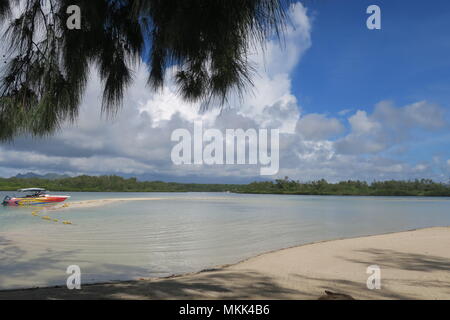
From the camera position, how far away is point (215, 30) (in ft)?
6.64

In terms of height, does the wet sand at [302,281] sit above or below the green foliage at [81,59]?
below

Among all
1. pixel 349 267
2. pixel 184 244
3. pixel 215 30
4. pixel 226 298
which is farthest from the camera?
pixel 184 244

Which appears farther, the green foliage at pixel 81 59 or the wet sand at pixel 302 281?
the wet sand at pixel 302 281

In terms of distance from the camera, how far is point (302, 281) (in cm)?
448

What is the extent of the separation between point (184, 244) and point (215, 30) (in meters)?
8.65

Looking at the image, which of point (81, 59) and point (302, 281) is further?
point (302, 281)

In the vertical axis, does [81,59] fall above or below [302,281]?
above

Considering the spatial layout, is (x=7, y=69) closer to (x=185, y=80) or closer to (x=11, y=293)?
(x=185, y=80)

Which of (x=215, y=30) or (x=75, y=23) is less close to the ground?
(x=75, y=23)

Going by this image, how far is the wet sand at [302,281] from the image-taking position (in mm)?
3611

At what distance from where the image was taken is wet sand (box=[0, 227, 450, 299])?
11.8 feet

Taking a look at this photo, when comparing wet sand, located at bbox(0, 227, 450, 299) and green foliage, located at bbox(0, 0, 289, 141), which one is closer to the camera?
green foliage, located at bbox(0, 0, 289, 141)

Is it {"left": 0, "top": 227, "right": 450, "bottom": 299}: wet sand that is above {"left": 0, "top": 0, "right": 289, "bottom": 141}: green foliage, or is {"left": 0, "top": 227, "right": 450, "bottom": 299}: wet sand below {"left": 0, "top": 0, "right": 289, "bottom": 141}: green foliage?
below

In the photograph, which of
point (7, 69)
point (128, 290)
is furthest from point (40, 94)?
point (128, 290)
